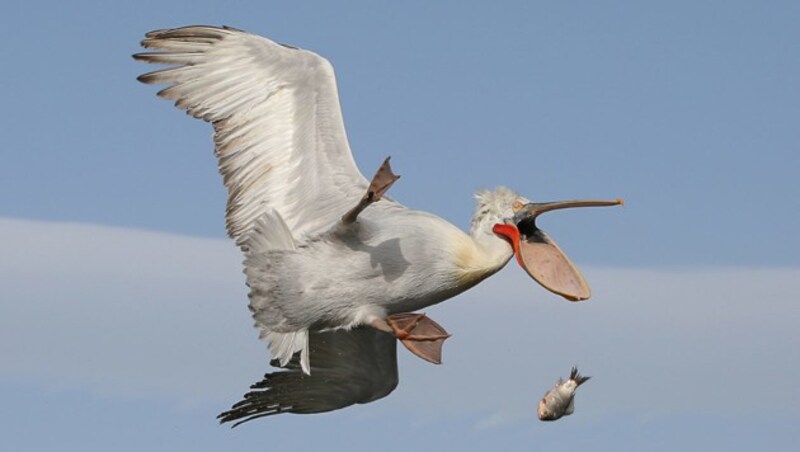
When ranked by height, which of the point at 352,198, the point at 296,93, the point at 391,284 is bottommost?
the point at 391,284

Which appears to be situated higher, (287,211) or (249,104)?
(249,104)

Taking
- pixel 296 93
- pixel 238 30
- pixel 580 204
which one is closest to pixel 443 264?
pixel 580 204

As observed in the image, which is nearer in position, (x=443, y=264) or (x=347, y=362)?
(x=443, y=264)

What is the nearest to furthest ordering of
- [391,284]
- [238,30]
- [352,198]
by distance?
[391,284]
[352,198]
[238,30]

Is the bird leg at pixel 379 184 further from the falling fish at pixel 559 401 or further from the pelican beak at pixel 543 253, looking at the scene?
the falling fish at pixel 559 401

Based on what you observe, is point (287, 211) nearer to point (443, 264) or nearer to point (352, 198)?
point (352, 198)

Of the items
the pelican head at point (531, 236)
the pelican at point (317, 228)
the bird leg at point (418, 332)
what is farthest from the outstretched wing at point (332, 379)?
the pelican head at point (531, 236)

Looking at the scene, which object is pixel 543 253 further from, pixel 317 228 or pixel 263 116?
pixel 263 116

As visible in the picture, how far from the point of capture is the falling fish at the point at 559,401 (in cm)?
1068

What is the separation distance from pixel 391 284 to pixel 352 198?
0.89 m

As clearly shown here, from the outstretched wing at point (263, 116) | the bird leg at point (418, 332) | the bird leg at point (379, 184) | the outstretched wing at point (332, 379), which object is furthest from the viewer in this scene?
the outstretched wing at point (332, 379)

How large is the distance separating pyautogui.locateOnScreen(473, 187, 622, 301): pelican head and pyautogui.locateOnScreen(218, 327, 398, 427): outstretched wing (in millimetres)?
1428

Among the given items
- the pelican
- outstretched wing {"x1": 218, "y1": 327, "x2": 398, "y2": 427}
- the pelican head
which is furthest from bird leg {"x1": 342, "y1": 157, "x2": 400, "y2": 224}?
outstretched wing {"x1": 218, "y1": 327, "x2": 398, "y2": 427}

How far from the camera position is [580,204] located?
10.4m
